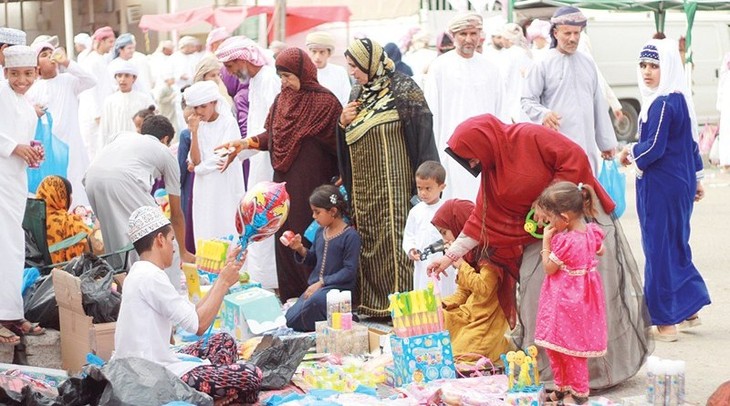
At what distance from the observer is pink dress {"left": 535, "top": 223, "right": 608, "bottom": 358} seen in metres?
6.04

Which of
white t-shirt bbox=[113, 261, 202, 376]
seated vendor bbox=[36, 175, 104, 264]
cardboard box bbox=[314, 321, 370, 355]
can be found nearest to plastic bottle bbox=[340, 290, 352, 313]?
cardboard box bbox=[314, 321, 370, 355]

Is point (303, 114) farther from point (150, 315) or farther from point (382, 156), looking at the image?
point (150, 315)

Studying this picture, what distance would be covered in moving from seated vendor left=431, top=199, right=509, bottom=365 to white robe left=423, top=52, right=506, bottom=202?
2061 millimetres

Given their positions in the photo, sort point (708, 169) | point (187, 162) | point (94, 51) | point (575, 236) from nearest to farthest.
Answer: point (575, 236) → point (187, 162) → point (94, 51) → point (708, 169)

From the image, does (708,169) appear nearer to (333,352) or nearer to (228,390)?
(333,352)

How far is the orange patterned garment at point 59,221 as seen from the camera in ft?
26.5

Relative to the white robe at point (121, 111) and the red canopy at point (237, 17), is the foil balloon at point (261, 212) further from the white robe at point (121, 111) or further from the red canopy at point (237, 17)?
the red canopy at point (237, 17)

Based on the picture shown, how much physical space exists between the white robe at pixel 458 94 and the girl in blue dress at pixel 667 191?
1611mm

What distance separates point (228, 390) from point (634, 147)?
298cm

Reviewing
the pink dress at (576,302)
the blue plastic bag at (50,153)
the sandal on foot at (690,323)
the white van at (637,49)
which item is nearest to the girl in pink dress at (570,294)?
the pink dress at (576,302)

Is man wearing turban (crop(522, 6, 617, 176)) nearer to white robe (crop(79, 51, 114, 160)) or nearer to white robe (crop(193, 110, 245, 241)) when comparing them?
white robe (crop(193, 110, 245, 241))

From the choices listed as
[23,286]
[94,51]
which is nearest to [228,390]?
[23,286]

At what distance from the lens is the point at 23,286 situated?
771cm

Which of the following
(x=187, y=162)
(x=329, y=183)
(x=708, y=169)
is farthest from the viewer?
(x=708, y=169)
